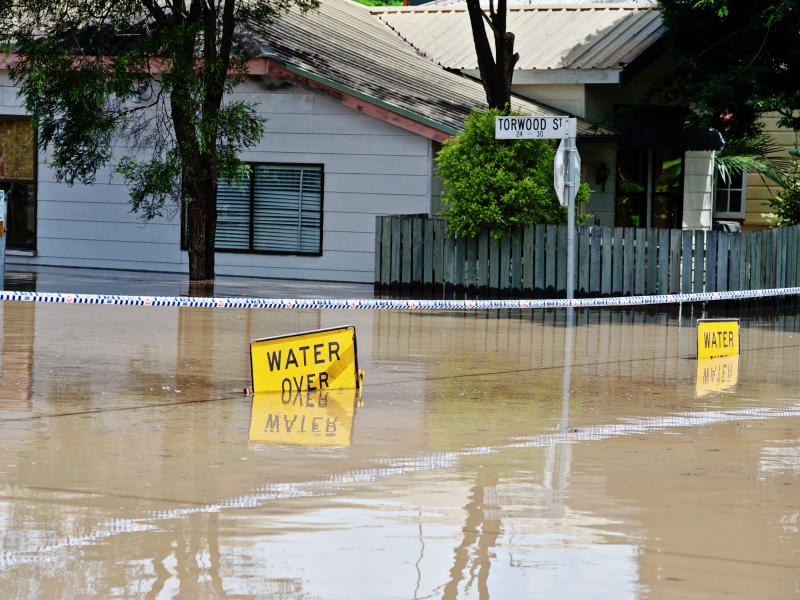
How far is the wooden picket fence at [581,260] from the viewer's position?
2044 cm

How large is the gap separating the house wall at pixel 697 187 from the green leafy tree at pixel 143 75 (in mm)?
11795

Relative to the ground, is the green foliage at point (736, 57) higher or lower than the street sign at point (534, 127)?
higher

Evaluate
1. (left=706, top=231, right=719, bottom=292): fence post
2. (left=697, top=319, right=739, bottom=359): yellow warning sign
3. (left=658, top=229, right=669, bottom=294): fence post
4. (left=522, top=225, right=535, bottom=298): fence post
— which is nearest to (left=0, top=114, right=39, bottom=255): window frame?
(left=522, top=225, right=535, bottom=298): fence post

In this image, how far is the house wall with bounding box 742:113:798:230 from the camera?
34.1m

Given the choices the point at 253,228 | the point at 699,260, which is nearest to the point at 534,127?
the point at 699,260

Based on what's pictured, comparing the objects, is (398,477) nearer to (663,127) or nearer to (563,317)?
(563,317)

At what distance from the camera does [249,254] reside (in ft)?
81.2

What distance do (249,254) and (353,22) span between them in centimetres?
690

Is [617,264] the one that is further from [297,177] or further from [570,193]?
[297,177]

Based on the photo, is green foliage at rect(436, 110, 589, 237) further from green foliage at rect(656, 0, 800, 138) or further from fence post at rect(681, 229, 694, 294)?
green foliage at rect(656, 0, 800, 138)

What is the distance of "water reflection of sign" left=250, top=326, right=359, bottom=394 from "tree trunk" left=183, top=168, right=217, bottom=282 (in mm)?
10336

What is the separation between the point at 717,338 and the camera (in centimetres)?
1433

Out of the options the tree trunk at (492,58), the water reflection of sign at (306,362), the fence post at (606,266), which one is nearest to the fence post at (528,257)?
the fence post at (606,266)

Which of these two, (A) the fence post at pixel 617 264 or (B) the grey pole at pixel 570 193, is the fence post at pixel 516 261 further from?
(B) the grey pole at pixel 570 193
